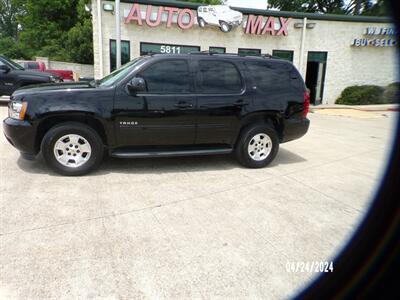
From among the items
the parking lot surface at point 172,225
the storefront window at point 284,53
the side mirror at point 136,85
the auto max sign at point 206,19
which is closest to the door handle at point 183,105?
the side mirror at point 136,85

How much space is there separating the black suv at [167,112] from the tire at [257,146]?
0.06 feet

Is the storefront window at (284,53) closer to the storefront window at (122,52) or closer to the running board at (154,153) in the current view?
the storefront window at (122,52)

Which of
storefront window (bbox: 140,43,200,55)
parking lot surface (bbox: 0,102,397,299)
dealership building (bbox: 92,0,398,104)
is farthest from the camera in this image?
storefront window (bbox: 140,43,200,55)

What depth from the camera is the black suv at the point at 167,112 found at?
4703 millimetres

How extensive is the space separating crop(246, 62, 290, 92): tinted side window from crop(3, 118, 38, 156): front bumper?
11.9 ft

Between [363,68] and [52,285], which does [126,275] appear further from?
[363,68]

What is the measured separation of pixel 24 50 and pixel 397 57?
41755 mm

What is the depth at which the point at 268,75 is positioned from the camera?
568 cm

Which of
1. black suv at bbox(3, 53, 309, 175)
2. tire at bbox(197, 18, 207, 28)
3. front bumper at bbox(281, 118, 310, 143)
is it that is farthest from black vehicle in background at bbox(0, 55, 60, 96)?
front bumper at bbox(281, 118, 310, 143)

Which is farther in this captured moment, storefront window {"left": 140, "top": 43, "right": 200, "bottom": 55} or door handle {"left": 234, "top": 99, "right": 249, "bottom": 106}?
storefront window {"left": 140, "top": 43, "right": 200, "bottom": 55}

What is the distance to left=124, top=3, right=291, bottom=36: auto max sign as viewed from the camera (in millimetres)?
13766

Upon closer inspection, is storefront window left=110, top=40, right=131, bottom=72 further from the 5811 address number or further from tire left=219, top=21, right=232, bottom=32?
tire left=219, top=21, right=232, bottom=32

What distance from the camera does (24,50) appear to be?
119 feet
